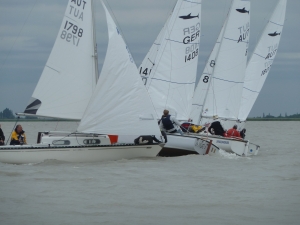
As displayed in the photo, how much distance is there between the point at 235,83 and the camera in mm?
27172

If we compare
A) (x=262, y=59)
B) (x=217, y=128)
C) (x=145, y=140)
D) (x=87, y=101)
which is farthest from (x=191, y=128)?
(x=262, y=59)

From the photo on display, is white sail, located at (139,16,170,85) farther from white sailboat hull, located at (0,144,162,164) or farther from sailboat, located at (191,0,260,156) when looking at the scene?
white sailboat hull, located at (0,144,162,164)

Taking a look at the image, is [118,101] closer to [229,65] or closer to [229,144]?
[229,144]

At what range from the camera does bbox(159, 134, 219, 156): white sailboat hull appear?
1880 centimetres

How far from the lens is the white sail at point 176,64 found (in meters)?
23.2

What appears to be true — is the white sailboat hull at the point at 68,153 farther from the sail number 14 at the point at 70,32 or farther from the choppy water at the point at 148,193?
the sail number 14 at the point at 70,32

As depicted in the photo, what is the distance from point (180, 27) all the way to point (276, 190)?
38.5 ft

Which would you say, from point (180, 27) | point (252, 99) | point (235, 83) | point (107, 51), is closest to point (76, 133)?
point (107, 51)

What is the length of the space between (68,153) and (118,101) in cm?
177

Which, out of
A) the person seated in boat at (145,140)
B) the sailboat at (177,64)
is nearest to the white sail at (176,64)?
the sailboat at (177,64)

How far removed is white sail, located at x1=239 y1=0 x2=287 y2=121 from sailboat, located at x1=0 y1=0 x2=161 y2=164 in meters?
16.1

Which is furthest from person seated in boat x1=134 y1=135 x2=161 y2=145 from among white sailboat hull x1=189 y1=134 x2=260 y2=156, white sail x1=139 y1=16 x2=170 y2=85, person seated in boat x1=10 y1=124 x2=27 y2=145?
white sail x1=139 y1=16 x2=170 y2=85

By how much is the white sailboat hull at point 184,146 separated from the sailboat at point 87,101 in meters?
1.84

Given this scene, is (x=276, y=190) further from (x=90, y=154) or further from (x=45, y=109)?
(x=45, y=109)
